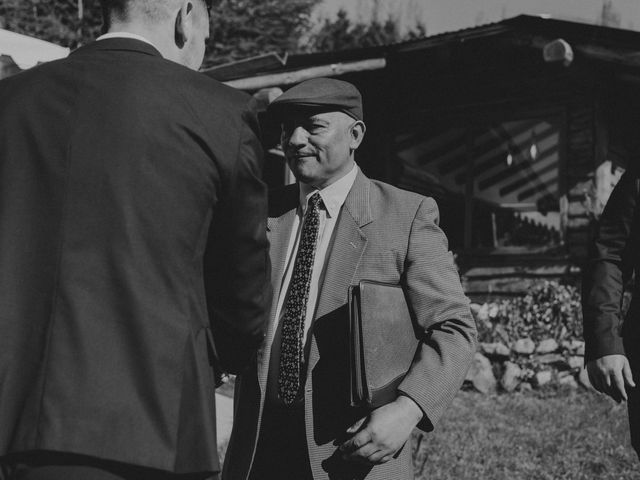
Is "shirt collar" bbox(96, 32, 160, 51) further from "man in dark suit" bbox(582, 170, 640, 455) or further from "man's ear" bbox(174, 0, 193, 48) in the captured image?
"man in dark suit" bbox(582, 170, 640, 455)

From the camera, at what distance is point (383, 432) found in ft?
7.68

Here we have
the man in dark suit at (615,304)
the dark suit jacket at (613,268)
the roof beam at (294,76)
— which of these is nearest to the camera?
the man in dark suit at (615,304)

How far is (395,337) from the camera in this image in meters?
2.50

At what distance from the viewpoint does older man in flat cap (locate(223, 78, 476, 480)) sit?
2.45 meters

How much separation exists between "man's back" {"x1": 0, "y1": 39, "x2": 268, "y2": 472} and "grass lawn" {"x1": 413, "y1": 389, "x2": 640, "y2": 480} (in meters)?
3.05

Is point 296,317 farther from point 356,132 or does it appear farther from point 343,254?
point 356,132

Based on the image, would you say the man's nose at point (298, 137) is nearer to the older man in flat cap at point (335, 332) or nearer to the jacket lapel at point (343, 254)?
the older man in flat cap at point (335, 332)

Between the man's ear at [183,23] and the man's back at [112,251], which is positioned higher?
the man's ear at [183,23]

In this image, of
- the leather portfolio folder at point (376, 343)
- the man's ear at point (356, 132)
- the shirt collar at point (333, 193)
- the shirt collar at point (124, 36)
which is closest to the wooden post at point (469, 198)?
the man's ear at point (356, 132)

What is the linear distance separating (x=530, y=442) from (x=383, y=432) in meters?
3.92

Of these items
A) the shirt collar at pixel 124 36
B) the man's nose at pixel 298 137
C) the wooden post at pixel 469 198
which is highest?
the shirt collar at pixel 124 36

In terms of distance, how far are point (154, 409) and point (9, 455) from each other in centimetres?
30

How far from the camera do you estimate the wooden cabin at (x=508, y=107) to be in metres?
8.77

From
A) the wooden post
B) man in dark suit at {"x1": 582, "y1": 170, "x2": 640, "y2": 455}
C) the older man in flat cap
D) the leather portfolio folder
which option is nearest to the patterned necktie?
the older man in flat cap
